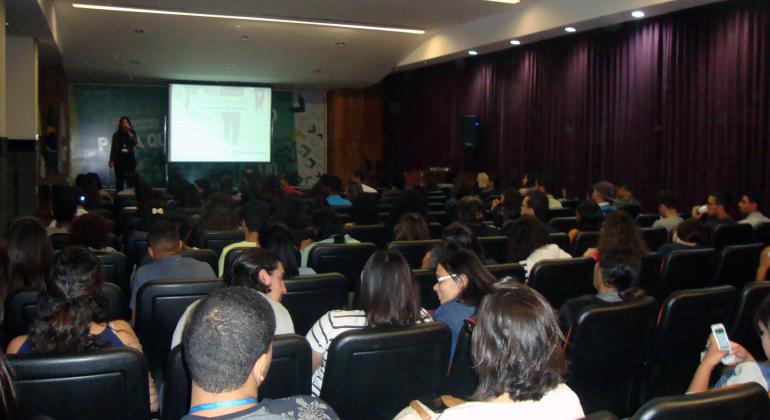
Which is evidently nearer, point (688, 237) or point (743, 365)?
point (743, 365)

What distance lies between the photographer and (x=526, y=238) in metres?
4.88

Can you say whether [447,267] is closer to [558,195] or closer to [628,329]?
[628,329]

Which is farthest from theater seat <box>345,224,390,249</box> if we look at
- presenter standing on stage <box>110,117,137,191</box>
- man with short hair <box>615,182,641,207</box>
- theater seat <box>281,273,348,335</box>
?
presenter standing on stage <box>110,117,137,191</box>

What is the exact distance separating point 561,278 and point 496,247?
48.1 inches

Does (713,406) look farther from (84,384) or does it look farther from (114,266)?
(114,266)

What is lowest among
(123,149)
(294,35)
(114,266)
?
(114,266)

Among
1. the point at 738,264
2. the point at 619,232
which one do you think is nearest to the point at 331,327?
the point at 619,232

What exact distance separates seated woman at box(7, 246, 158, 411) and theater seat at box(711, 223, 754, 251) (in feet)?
16.6

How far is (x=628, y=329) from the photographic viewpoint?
122 inches

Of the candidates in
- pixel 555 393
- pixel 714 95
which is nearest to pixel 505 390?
pixel 555 393

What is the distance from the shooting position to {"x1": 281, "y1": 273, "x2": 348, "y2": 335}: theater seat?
3.73m

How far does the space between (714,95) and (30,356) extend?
9.45 metres

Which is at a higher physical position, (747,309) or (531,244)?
(531,244)

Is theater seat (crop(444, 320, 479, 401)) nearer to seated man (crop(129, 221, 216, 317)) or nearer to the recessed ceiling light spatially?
seated man (crop(129, 221, 216, 317))
